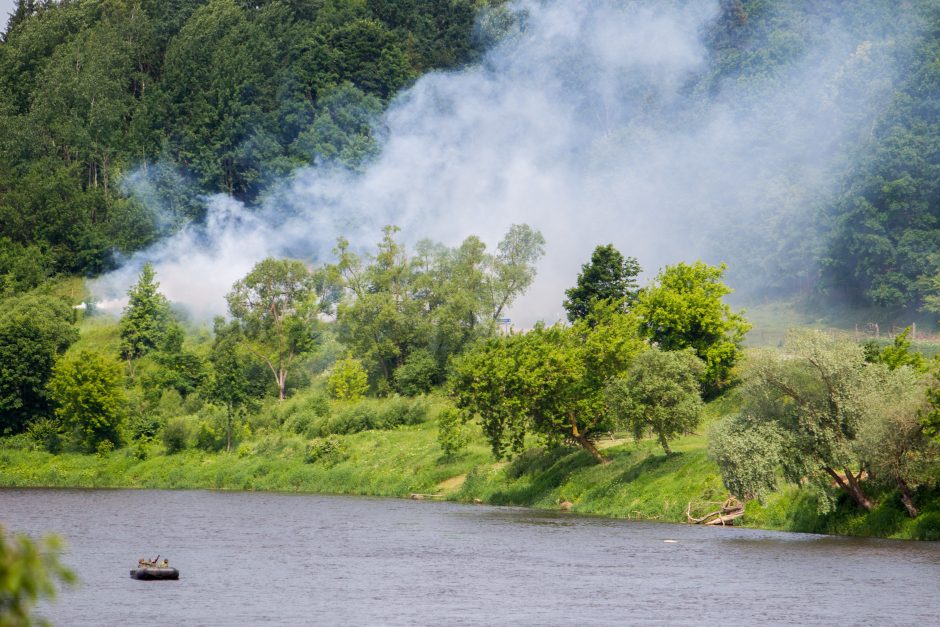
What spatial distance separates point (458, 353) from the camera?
122 m

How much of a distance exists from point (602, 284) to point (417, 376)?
20.2 m

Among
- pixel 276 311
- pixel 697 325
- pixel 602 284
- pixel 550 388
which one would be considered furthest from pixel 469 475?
pixel 276 311

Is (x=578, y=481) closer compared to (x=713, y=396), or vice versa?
(x=578, y=481)

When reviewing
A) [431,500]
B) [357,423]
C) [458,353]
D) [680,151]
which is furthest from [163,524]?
[680,151]

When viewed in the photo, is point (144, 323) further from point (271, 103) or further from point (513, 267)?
point (271, 103)

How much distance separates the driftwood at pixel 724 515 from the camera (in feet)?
233

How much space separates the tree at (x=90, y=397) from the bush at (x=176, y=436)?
488 centimetres

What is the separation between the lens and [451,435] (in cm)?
9644

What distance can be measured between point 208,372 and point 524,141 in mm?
63505

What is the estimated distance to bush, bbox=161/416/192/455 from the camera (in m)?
113

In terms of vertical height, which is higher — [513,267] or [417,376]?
[513,267]

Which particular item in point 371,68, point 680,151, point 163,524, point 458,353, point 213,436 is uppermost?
point 371,68

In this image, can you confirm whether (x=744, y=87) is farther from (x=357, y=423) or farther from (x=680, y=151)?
(x=357, y=423)

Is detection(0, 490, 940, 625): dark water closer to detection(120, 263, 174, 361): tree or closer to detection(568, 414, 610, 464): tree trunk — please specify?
detection(568, 414, 610, 464): tree trunk
